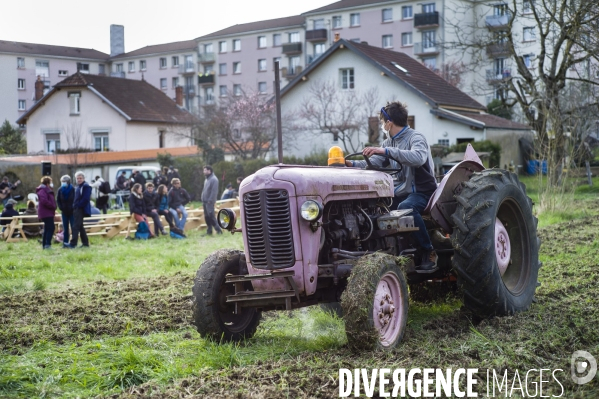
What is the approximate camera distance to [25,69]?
78.4m

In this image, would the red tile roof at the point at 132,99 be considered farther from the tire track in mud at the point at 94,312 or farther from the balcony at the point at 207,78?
the tire track in mud at the point at 94,312

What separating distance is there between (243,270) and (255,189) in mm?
911

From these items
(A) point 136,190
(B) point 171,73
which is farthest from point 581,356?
(B) point 171,73

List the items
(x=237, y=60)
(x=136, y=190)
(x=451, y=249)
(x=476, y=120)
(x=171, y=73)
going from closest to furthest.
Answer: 1. (x=451, y=249)
2. (x=136, y=190)
3. (x=476, y=120)
4. (x=237, y=60)
5. (x=171, y=73)

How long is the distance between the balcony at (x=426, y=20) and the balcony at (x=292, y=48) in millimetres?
11941

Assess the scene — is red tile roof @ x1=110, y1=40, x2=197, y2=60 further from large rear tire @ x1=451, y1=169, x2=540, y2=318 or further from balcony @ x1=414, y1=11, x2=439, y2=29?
large rear tire @ x1=451, y1=169, x2=540, y2=318

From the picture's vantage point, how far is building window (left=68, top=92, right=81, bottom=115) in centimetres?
5378

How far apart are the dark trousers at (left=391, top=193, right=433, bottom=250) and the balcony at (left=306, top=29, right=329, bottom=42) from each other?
214 feet

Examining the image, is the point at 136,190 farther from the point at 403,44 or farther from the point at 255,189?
the point at 403,44

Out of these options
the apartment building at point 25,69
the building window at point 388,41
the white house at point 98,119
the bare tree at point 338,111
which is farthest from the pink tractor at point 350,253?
the apartment building at point 25,69

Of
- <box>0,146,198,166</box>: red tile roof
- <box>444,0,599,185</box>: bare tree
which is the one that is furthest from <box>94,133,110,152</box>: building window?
<box>444,0,599,185</box>: bare tree

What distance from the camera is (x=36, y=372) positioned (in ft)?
19.1

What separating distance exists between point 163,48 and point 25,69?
50.1 ft

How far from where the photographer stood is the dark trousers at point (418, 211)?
A: 7180mm
